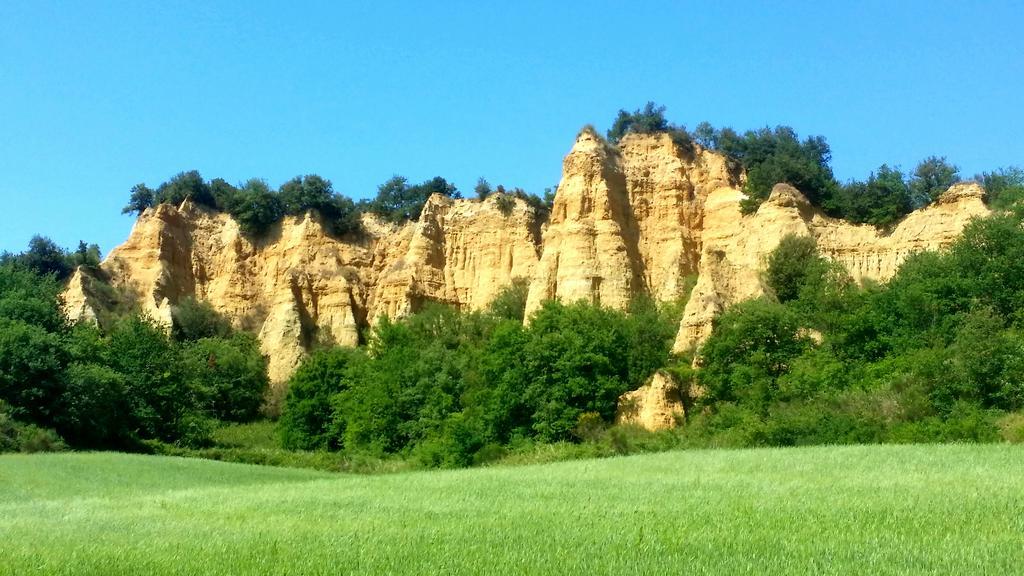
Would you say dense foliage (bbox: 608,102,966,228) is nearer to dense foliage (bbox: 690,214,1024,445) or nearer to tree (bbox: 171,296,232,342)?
dense foliage (bbox: 690,214,1024,445)

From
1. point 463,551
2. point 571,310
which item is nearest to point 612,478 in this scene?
point 463,551

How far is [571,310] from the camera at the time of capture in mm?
50438

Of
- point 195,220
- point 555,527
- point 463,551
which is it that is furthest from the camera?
point 195,220

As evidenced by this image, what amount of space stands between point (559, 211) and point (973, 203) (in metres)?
23.0

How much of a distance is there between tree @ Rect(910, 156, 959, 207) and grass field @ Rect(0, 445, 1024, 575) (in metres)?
29.5

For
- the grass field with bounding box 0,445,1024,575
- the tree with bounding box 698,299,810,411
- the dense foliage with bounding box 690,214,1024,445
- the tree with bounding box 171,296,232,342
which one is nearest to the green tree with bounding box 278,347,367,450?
the tree with bounding box 171,296,232,342

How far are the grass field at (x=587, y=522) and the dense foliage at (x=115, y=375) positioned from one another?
66.2 ft

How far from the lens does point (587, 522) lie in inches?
647

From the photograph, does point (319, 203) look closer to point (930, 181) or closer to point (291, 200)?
point (291, 200)

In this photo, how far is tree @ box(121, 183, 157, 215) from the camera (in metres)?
79.4

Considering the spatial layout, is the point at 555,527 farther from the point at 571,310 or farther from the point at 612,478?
the point at 571,310

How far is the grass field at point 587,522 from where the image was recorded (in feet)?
40.8

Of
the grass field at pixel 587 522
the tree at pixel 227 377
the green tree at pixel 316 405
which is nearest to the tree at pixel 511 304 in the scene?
the green tree at pixel 316 405

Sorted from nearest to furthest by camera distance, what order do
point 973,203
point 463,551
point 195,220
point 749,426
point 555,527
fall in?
point 463,551 → point 555,527 → point 749,426 → point 973,203 → point 195,220
